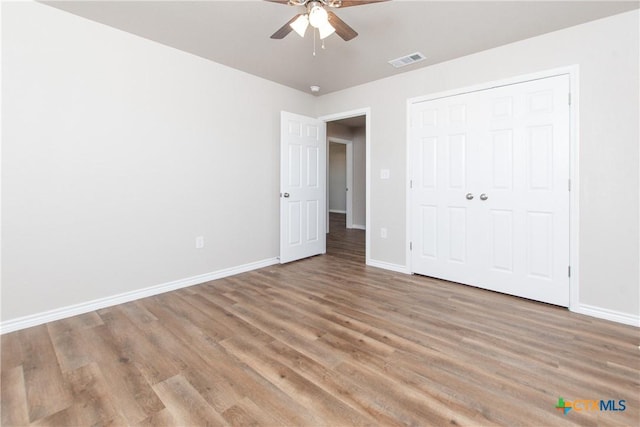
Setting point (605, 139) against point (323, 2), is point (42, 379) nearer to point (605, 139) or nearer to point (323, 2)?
point (323, 2)

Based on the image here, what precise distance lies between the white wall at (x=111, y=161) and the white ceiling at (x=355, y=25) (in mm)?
290

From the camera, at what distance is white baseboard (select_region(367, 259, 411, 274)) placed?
367 centimetres

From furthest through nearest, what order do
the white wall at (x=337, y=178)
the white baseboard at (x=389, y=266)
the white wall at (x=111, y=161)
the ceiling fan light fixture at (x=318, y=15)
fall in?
the white wall at (x=337, y=178) < the white baseboard at (x=389, y=266) < the white wall at (x=111, y=161) < the ceiling fan light fixture at (x=318, y=15)

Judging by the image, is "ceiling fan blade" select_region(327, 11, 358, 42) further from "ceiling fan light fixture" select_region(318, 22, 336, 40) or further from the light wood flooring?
the light wood flooring

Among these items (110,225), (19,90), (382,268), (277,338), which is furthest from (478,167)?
(19,90)

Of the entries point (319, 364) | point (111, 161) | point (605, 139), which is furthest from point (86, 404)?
point (605, 139)

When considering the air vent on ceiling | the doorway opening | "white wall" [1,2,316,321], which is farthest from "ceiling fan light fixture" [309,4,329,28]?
the doorway opening

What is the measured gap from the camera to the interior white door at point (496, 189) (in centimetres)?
266

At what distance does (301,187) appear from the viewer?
4.23 m

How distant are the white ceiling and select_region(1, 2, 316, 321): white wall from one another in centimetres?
A: 29

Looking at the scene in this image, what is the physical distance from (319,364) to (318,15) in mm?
2115

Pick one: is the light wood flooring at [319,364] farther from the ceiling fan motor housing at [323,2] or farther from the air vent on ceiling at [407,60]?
the air vent on ceiling at [407,60]

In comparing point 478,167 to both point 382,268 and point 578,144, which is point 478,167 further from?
point 382,268

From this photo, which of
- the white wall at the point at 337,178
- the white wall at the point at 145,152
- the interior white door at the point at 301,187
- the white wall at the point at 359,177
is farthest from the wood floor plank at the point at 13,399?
the white wall at the point at 337,178
